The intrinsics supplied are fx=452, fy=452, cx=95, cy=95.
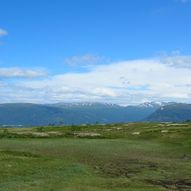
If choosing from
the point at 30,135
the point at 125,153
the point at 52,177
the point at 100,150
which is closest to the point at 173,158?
the point at 125,153

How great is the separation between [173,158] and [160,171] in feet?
64.7

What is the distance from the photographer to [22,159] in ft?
217

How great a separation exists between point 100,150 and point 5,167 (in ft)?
111

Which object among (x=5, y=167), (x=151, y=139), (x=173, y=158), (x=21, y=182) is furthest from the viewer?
(x=151, y=139)

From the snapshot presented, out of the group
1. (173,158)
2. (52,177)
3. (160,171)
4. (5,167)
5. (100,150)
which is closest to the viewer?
(52,177)

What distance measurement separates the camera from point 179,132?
4761 inches

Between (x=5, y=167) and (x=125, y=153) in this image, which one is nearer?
(x=5, y=167)

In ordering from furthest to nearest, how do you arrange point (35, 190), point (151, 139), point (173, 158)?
point (151, 139) < point (173, 158) < point (35, 190)

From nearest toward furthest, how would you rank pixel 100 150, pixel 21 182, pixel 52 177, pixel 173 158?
pixel 21 182, pixel 52 177, pixel 173 158, pixel 100 150

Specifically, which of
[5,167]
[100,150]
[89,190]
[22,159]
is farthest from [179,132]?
[89,190]

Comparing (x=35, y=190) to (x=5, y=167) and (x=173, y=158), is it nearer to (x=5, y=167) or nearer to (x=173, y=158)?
(x=5, y=167)

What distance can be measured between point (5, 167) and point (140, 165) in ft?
72.4

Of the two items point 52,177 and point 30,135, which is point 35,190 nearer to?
point 52,177

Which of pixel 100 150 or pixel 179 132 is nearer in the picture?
pixel 100 150
